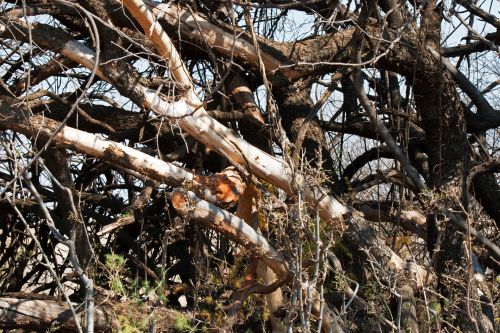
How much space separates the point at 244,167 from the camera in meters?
5.01

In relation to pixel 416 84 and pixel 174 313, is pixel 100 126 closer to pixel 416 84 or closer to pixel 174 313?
pixel 174 313

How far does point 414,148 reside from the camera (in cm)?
661

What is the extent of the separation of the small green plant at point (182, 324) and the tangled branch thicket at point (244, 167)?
2cm

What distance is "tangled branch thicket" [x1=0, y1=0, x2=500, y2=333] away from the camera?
4633 millimetres

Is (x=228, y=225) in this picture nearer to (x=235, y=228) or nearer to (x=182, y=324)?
(x=235, y=228)

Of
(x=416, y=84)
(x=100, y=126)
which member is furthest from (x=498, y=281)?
(x=100, y=126)

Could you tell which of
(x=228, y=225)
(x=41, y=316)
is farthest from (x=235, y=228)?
(x=41, y=316)

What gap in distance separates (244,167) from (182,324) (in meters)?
0.98

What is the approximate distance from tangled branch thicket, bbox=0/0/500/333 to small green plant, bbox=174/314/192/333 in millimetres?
20

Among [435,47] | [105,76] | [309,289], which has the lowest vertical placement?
[309,289]

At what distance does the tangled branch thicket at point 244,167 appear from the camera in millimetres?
4633

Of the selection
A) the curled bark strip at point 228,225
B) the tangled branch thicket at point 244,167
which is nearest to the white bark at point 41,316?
the tangled branch thicket at point 244,167

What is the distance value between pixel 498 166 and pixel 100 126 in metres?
2.62

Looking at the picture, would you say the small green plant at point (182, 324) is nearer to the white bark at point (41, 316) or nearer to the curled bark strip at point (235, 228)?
the white bark at point (41, 316)
